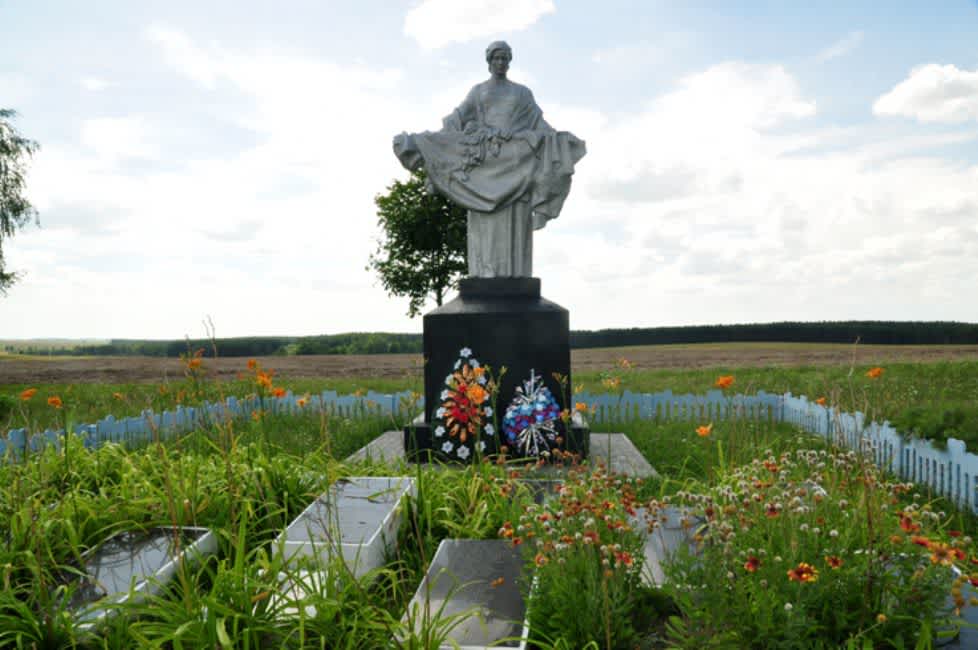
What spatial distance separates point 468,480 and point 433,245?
484 inches

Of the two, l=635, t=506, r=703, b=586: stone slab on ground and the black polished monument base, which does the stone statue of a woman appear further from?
l=635, t=506, r=703, b=586: stone slab on ground

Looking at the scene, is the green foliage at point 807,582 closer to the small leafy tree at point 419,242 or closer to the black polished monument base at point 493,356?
the black polished monument base at point 493,356

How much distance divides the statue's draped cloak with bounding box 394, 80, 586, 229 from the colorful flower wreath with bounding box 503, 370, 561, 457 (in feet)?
6.88

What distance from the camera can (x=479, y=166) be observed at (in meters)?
7.08

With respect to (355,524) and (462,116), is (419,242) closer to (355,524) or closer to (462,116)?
(462,116)

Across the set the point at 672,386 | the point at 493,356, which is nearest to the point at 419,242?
the point at 672,386

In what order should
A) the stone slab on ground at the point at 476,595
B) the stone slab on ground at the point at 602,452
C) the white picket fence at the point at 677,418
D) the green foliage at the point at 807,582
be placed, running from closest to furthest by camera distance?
the green foliage at the point at 807,582, the stone slab on ground at the point at 476,595, the white picket fence at the point at 677,418, the stone slab on ground at the point at 602,452

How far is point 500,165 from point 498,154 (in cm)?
12

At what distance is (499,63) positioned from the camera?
7.23 meters

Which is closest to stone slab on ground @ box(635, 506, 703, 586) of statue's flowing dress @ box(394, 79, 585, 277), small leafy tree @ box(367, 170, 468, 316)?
statue's flowing dress @ box(394, 79, 585, 277)

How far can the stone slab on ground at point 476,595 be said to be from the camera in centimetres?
265

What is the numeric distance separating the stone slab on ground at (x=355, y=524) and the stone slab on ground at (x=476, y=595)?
1.08 feet

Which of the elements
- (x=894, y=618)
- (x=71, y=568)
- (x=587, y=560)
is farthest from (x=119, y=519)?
(x=894, y=618)

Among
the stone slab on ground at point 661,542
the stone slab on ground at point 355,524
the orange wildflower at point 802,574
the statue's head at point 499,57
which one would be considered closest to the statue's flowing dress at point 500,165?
the statue's head at point 499,57
